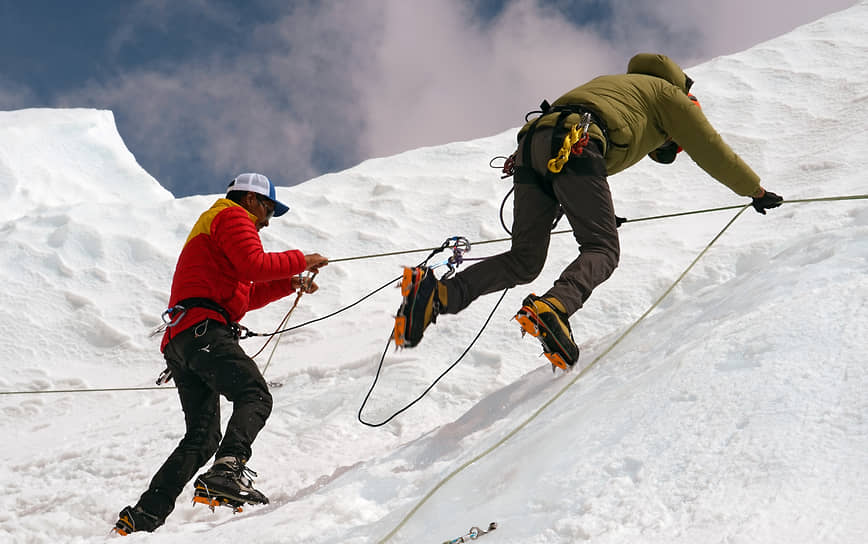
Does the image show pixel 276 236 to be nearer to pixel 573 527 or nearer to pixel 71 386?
pixel 71 386

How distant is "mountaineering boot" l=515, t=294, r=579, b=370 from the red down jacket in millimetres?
1073

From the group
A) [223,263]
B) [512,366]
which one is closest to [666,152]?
[512,366]

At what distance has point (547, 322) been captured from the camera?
7.73 ft

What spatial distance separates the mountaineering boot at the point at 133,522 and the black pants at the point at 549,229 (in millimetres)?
1431

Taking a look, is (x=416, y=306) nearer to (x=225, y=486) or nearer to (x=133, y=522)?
(x=225, y=486)

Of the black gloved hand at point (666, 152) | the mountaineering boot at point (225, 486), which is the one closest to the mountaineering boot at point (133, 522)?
the mountaineering boot at point (225, 486)

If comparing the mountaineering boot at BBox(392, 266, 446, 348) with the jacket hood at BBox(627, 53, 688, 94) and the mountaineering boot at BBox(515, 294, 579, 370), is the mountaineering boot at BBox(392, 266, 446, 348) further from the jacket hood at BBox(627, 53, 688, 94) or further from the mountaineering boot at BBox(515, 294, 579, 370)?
the jacket hood at BBox(627, 53, 688, 94)

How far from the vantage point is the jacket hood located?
303 centimetres

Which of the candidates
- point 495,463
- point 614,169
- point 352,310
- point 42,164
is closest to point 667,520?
point 495,463

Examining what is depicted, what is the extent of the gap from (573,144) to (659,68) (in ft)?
2.37

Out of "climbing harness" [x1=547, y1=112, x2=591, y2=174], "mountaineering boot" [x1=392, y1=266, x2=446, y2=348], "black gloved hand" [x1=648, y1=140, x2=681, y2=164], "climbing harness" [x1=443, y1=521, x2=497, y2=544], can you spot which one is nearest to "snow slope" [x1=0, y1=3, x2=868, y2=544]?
"climbing harness" [x1=443, y1=521, x2=497, y2=544]

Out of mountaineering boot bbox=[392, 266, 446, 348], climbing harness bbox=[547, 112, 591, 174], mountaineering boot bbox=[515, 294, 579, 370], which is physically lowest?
mountaineering boot bbox=[515, 294, 579, 370]

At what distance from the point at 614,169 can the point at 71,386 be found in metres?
4.19

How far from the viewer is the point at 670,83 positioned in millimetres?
3006
